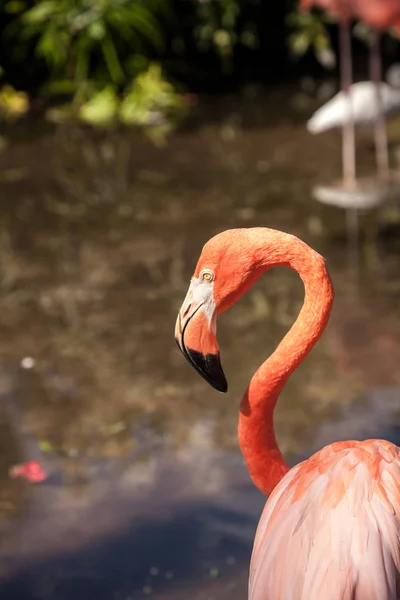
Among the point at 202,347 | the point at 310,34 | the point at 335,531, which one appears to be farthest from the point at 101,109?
the point at 335,531

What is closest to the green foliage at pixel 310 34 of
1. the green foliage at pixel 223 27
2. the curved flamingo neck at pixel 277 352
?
the green foliage at pixel 223 27

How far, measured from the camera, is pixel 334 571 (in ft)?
6.44

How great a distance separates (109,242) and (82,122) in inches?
127

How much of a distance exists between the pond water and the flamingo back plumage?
87 cm

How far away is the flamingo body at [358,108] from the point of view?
6238 millimetres

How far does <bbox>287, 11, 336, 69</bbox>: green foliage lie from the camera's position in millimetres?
10156

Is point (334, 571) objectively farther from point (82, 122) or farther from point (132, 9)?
point (132, 9)

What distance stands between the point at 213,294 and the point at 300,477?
1.56 ft

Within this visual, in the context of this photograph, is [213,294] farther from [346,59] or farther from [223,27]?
[223,27]

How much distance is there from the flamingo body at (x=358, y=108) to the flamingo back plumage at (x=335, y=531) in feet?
14.2

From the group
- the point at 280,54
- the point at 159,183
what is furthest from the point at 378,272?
the point at 280,54

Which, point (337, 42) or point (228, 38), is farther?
point (337, 42)

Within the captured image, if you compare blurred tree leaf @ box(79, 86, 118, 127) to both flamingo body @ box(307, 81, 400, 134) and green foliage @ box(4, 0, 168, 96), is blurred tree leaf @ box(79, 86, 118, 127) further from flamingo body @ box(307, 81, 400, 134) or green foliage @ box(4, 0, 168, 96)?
flamingo body @ box(307, 81, 400, 134)

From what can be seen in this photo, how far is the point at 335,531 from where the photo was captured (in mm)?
1998
